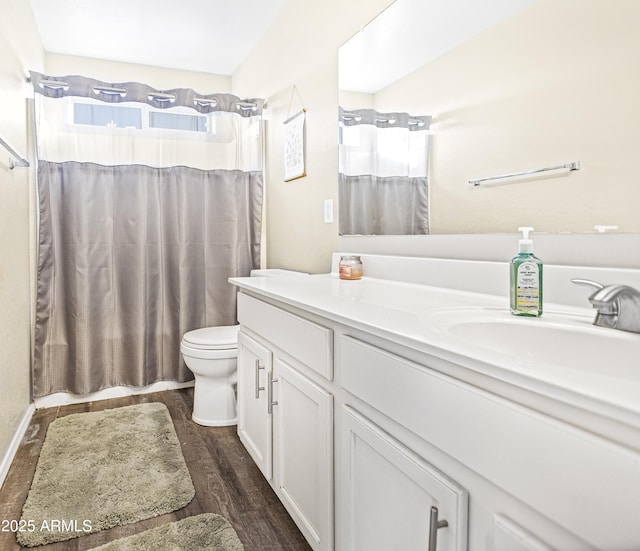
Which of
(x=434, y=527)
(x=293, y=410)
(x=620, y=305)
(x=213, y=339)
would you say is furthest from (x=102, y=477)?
(x=620, y=305)

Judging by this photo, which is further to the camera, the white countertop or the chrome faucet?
the chrome faucet

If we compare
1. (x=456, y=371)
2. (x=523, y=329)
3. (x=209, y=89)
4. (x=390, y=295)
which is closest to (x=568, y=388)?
(x=456, y=371)

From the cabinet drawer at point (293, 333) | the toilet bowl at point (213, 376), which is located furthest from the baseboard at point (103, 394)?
the cabinet drawer at point (293, 333)

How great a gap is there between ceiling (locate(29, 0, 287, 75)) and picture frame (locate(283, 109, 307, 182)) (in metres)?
0.69

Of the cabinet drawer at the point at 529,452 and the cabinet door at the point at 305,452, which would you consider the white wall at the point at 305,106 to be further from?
the cabinet drawer at the point at 529,452

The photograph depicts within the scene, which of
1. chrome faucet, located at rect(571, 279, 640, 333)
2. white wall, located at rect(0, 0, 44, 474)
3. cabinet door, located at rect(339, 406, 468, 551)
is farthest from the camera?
white wall, located at rect(0, 0, 44, 474)

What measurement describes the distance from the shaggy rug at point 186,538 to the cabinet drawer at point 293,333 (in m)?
0.64

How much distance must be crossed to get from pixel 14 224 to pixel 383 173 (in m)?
1.81

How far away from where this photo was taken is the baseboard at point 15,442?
6.37 feet

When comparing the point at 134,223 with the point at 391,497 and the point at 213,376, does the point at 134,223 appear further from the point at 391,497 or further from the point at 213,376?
the point at 391,497

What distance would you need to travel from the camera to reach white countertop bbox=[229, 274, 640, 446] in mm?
564

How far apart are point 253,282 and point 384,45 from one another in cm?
Result: 107

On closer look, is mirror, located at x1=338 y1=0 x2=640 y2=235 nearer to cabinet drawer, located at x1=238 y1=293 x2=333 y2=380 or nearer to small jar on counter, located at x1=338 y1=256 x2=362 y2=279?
small jar on counter, located at x1=338 y1=256 x2=362 y2=279

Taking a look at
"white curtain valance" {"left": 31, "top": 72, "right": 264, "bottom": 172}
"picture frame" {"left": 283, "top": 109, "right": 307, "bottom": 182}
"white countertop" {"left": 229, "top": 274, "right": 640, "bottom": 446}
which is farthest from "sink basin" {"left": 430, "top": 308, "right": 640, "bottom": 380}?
"white curtain valance" {"left": 31, "top": 72, "right": 264, "bottom": 172}
